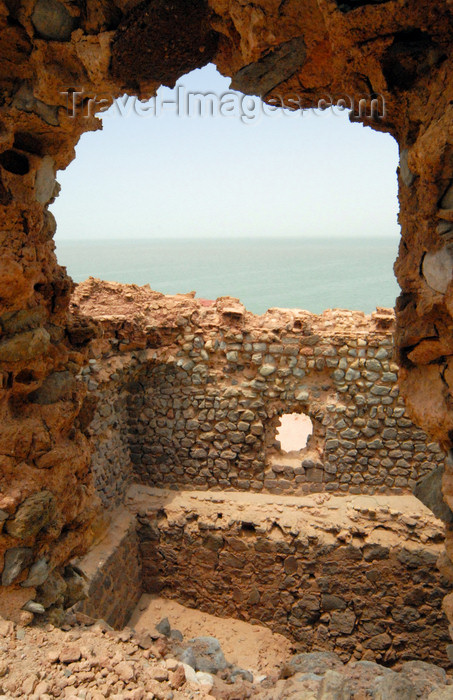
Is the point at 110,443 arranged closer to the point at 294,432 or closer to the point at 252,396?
the point at 252,396

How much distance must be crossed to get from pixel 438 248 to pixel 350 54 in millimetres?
1039

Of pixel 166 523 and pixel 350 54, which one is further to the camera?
pixel 166 523

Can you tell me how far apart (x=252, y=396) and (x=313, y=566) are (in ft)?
7.58

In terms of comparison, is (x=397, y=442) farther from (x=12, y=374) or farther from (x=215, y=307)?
(x=12, y=374)

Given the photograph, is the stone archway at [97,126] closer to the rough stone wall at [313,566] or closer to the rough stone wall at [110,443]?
the rough stone wall at [110,443]

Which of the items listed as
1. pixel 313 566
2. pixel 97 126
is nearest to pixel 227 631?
pixel 313 566

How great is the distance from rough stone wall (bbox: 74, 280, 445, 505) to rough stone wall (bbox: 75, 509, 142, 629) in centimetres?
49

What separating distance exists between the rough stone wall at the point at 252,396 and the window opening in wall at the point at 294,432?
13.8ft

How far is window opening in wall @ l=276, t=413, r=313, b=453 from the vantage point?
39.6ft

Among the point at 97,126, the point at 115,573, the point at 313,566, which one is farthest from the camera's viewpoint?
the point at 313,566

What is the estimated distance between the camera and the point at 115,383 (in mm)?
6957

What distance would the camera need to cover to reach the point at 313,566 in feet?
22.2

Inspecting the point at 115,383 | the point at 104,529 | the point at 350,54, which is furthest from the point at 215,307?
the point at 350,54

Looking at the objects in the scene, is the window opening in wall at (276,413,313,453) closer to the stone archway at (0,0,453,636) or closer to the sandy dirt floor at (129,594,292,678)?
the sandy dirt floor at (129,594,292,678)
